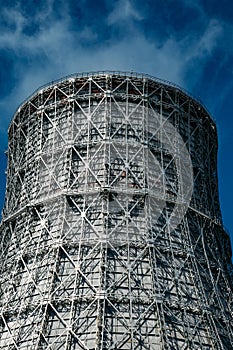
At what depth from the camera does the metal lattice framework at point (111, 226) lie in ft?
77.6

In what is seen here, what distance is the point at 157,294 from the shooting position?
24.1m

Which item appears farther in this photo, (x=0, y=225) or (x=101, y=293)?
(x=0, y=225)

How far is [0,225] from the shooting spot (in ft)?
99.3

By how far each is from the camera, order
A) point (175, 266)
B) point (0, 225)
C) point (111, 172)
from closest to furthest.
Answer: point (175, 266) → point (111, 172) → point (0, 225)

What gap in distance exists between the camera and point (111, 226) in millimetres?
26188

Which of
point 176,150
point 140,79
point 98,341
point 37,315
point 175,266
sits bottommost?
point 98,341

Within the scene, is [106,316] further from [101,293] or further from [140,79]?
[140,79]

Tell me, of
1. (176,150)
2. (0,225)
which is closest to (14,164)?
(0,225)

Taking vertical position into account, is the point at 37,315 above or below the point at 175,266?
below

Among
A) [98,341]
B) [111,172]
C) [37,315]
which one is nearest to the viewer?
[98,341]

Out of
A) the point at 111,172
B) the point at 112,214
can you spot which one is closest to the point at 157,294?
the point at 112,214

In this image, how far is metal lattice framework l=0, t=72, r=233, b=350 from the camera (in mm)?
23641

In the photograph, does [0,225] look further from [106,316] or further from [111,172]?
[106,316]

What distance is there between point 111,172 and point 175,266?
5860 millimetres
